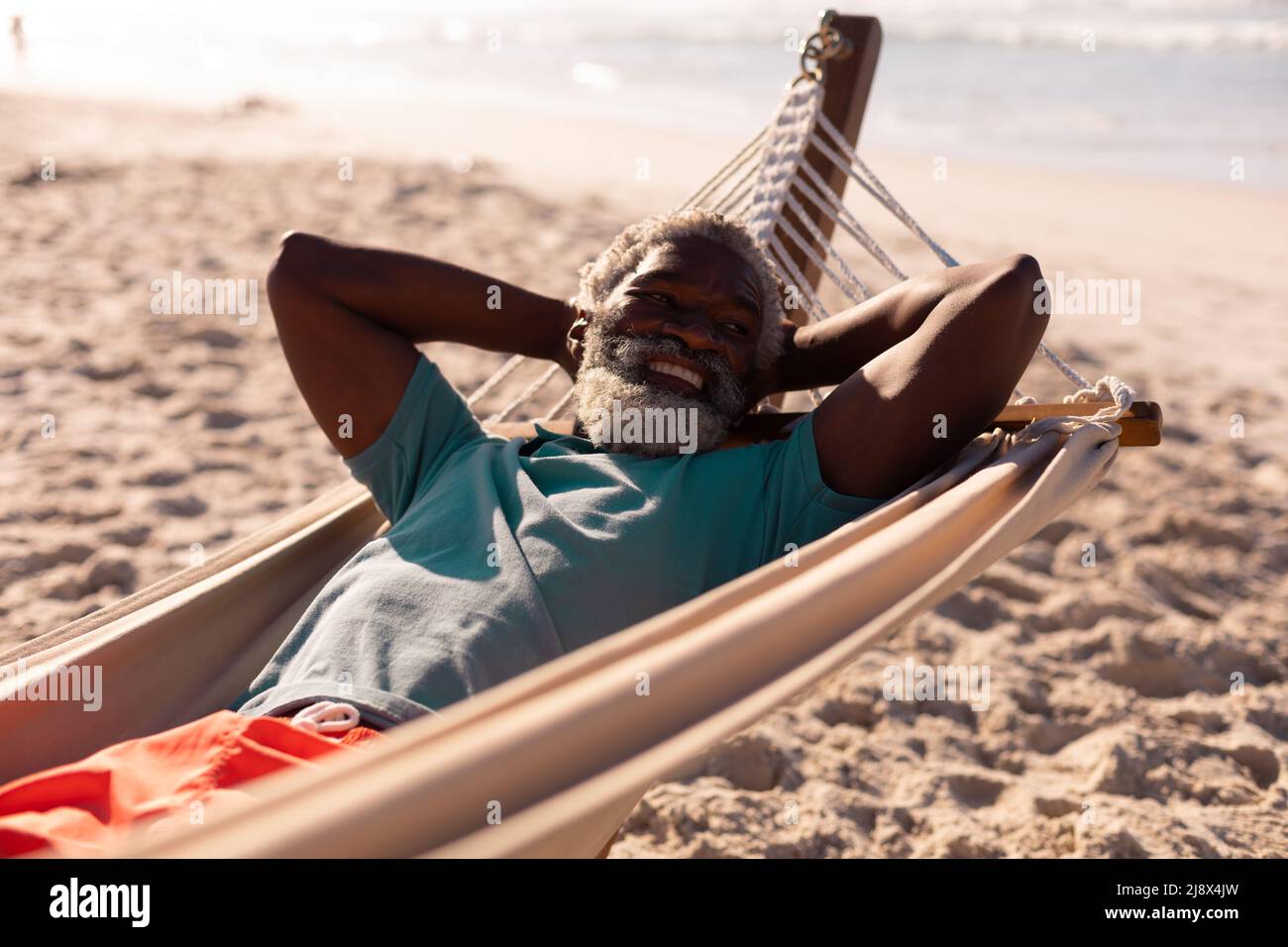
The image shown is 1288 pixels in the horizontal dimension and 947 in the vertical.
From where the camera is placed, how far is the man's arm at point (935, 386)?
155cm

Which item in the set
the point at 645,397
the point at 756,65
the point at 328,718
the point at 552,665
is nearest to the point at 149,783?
the point at 328,718

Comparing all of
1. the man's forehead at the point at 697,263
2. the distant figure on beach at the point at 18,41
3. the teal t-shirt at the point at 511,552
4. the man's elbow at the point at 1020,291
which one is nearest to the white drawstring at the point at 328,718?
the teal t-shirt at the point at 511,552

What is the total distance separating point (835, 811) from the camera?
2039 millimetres

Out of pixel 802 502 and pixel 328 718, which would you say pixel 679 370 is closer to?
pixel 802 502

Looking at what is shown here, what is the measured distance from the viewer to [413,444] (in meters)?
1.84

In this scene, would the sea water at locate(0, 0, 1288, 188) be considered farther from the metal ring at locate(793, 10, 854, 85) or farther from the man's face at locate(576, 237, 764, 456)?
the man's face at locate(576, 237, 764, 456)

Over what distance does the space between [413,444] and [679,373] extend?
0.45 meters

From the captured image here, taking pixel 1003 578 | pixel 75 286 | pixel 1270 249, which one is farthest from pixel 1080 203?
pixel 75 286

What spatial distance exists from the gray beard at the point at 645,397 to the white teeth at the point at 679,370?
0.01m

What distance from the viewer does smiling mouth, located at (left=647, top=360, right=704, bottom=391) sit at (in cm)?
178

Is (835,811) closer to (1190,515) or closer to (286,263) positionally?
(286,263)

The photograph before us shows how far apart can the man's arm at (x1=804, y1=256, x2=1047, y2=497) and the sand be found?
2.47ft

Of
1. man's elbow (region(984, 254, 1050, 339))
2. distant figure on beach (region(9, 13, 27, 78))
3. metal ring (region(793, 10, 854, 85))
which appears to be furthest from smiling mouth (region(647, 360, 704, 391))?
distant figure on beach (region(9, 13, 27, 78))
